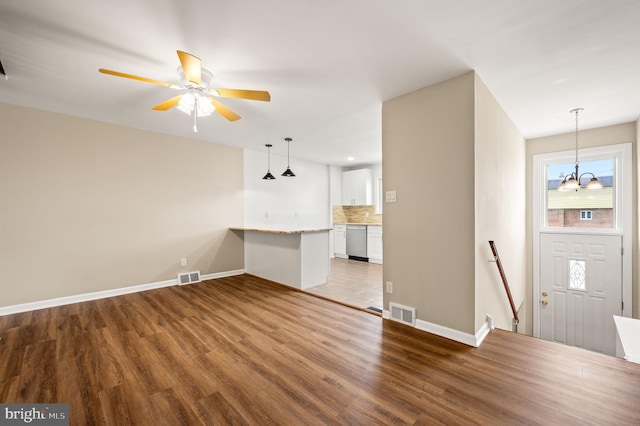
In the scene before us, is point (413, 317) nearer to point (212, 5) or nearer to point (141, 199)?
point (212, 5)

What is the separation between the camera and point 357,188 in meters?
7.13

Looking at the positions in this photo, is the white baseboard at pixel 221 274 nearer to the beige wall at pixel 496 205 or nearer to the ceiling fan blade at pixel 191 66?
the ceiling fan blade at pixel 191 66

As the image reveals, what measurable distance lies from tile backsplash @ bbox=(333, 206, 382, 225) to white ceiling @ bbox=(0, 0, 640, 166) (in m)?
4.27

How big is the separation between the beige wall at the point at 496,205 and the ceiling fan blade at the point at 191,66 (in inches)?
95.5

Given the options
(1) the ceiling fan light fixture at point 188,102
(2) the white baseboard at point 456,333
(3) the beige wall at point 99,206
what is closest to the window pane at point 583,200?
(2) the white baseboard at point 456,333

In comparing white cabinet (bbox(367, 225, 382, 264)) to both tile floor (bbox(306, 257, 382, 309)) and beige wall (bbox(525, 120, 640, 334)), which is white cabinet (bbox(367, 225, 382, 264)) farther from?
beige wall (bbox(525, 120, 640, 334))

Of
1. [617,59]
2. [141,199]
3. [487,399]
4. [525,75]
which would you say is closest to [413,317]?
[487,399]

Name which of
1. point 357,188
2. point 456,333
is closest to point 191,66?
point 456,333

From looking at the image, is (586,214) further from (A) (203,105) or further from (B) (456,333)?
Answer: (A) (203,105)

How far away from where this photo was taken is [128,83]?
103 inches

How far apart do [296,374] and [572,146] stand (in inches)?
208

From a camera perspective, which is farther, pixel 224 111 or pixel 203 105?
pixel 224 111

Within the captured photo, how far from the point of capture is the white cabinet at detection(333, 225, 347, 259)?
727cm

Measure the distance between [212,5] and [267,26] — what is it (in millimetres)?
365
